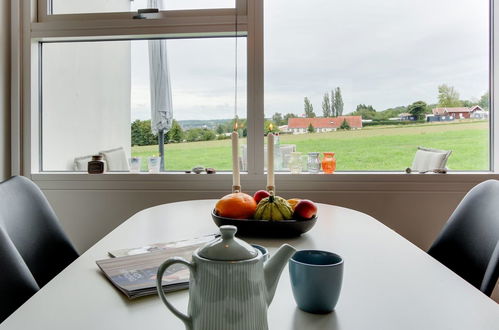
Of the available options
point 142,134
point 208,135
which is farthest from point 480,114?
point 142,134

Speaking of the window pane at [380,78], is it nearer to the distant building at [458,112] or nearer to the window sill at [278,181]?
the distant building at [458,112]

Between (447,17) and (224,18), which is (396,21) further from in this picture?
(224,18)

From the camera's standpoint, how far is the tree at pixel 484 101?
218 cm

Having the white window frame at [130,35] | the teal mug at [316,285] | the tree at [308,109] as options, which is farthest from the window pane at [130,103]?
the teal mug at [316,285]

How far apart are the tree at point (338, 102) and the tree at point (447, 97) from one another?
556 mm

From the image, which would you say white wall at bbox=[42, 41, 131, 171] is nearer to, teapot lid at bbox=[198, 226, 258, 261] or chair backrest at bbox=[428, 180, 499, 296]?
chair backrest at bbox=[428, 180, 499, 296]

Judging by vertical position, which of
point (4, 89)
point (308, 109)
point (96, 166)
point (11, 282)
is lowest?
point (11, 282)

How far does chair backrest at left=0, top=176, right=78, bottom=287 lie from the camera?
44.1 inches

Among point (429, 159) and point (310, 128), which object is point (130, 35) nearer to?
point (310, 128)

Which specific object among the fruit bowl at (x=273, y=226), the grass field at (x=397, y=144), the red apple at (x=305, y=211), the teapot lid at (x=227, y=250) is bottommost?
the fruit bowl at (x=273, y=226)

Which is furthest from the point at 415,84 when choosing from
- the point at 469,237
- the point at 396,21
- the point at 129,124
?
the point at 129,124

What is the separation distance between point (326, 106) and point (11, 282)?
179 cm

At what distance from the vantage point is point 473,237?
1154 mm

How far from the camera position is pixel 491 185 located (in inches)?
48.2
